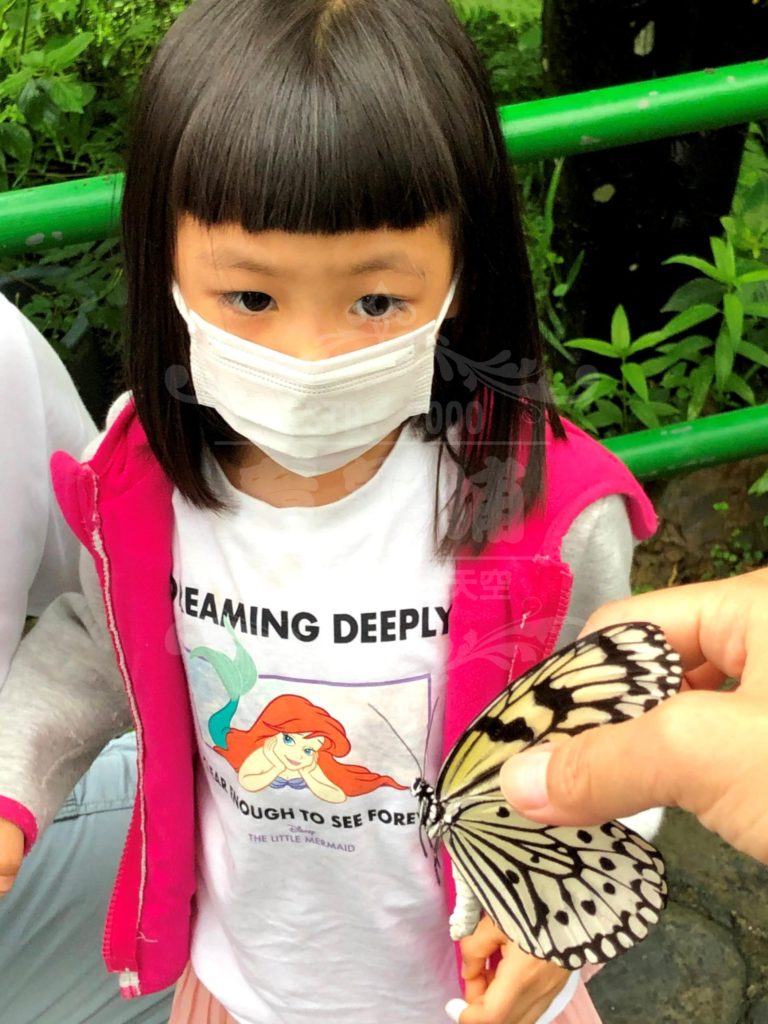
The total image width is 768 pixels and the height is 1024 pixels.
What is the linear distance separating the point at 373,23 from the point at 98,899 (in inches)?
38.2

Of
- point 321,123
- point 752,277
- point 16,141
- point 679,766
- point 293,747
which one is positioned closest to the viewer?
point 679,766

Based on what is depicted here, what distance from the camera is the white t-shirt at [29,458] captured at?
2.91ft

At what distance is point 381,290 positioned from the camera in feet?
2.28

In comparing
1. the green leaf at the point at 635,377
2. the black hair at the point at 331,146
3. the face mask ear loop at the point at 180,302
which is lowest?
the green leaf at the point at 635,377

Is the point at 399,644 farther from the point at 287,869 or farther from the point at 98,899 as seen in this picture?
the point at 98,899

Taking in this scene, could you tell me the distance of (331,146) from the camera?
2.11 ft

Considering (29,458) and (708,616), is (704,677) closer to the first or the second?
(708,616)

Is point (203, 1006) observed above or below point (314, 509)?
below

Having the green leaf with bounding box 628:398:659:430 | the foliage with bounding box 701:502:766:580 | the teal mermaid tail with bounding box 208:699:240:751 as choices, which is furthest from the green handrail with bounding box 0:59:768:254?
the foliage with bounding box 701:502:766:580

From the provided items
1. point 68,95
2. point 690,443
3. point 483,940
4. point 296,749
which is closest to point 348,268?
point 296,749

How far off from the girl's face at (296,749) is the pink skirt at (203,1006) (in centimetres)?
32

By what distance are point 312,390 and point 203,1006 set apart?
668 mm

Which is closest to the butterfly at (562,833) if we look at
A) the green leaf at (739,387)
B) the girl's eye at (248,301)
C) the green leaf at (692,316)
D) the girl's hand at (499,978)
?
the girl's hand at (499,978)

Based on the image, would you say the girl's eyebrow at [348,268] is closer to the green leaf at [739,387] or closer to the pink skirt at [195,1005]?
the pink skirt at [195,1005]
